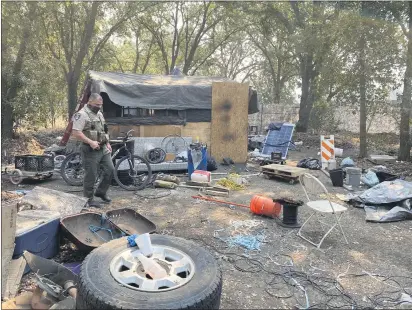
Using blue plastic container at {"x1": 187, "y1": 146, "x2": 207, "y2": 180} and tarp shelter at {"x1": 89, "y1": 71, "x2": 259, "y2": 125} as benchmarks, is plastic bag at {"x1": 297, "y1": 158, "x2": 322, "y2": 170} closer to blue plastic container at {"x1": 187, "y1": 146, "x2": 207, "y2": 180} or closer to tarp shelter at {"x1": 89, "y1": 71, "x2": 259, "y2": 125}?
tarp shelter at {"x1": 89, "y1": 71, "x2": 259, "y2": 125}

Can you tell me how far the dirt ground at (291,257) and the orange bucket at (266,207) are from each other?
0.12 meters

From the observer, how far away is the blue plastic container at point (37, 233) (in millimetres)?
3379

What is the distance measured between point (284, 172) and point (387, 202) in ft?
8.87

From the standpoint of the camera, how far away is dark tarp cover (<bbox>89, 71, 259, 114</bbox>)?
9555 millimetres

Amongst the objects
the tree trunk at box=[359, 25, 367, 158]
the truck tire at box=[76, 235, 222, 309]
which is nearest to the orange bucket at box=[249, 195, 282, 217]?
the truck tire at box=[76, 235, 222, 309]

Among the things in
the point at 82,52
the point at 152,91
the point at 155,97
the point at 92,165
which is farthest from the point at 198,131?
the point at 82,52

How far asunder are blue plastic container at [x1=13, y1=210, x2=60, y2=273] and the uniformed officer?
147 centimetres

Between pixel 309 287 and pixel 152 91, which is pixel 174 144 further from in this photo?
pixel 309 287

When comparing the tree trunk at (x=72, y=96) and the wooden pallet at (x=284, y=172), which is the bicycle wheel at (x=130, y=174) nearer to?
the wooden pallet at (x=284, y=172)

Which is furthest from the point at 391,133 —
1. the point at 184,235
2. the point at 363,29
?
the point at 184,235

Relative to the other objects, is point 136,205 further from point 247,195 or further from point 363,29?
point 363,29

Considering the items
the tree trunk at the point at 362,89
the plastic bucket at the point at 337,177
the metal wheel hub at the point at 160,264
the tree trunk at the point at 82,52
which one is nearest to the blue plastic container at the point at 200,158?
the plastic bucket at the point at 337,177

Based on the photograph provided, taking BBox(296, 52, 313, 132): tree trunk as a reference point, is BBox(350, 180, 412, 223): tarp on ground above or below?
below

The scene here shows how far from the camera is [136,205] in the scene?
243 inches
